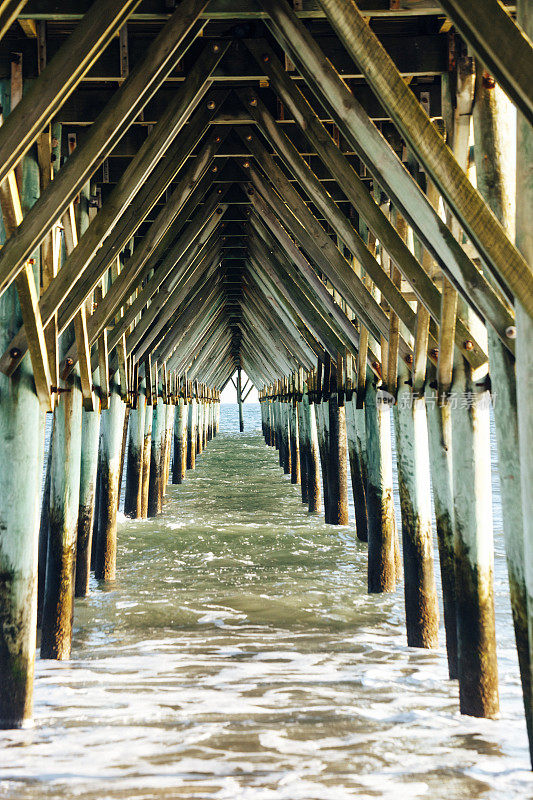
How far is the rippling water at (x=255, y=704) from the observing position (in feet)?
9.82

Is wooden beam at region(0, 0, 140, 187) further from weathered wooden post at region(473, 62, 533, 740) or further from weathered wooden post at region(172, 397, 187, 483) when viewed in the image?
weathered wooden post at region(172, 397, 187, 483)

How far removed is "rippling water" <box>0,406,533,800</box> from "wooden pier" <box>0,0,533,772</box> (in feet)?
1.03

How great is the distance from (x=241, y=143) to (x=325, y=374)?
3.67m

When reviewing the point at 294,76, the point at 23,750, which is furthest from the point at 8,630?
the point at 294,76

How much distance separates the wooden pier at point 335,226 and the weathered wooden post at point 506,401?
0.03ft

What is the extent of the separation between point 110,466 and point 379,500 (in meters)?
3.00

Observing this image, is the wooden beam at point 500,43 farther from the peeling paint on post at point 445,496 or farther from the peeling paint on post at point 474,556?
the peeling paint on post at point 445,496

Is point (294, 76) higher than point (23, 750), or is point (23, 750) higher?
point (294, 76)

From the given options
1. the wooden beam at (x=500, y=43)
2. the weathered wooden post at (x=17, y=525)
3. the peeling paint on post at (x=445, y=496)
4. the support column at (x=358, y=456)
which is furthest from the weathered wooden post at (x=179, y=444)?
the wooden beam at (x=500, y=43)

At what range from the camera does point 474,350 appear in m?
3.76

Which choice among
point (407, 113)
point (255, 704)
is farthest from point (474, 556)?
point (407, 113)

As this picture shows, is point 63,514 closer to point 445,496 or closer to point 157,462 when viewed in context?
point 445,496

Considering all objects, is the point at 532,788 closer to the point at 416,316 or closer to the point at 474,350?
the point at 474,350

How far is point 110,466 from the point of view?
778 centimetres
